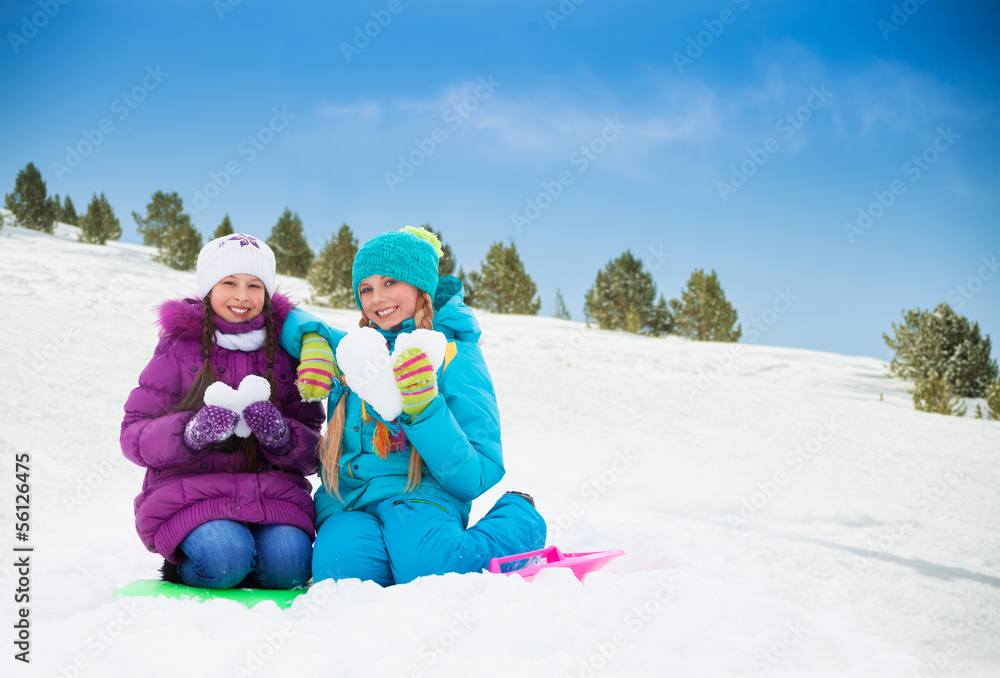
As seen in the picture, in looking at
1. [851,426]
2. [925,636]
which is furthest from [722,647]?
[851,426]

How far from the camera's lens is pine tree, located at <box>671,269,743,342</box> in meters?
26.6

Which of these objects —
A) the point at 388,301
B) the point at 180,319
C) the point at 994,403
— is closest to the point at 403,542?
→ the point at 388,301

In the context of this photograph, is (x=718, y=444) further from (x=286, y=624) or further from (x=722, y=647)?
(x=286, y=624)

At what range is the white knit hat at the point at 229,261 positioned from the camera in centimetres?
288

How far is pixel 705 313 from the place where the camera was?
2661 centimetres

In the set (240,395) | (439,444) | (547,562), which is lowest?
(547,562)

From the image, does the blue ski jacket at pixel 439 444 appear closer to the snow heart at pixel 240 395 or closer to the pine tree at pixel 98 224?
the snow heart at pixel 240 395

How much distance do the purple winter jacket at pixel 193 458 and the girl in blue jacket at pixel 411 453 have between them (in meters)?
0.13

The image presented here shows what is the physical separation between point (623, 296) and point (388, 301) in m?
24.7

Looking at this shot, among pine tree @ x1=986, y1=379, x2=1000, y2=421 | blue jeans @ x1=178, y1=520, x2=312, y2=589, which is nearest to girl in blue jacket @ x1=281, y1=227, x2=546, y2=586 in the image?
blue jeans @ x1=178, y1=520, x2=312, y2=589

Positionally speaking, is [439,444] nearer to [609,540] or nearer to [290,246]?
[609,540]

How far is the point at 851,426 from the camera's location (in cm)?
792

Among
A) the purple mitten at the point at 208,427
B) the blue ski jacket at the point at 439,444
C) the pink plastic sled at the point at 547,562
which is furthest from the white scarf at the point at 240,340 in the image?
the pink plastic sled at the point at 547,562

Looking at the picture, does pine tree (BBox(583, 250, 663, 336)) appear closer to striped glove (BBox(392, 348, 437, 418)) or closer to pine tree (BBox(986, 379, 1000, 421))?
pine tree (BBox(986, 379, 1000, 421))
